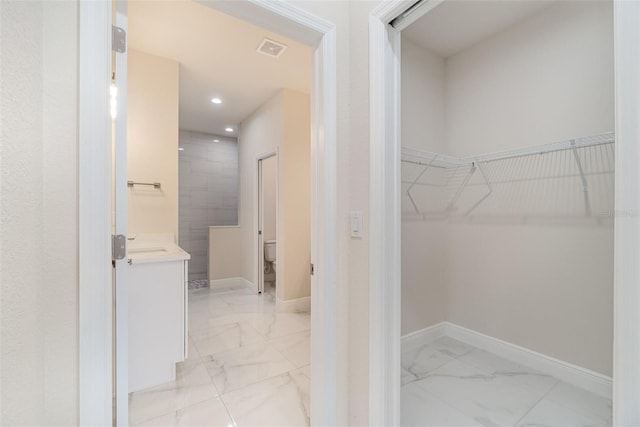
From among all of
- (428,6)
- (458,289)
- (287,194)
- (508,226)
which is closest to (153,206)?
(287,194)

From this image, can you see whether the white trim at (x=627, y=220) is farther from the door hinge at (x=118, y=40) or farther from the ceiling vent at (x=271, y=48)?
the ceiling vent at (x=271, y=48)

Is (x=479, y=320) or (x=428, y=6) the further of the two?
(x=479, y=320)

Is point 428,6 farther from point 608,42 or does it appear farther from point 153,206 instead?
point 153,206

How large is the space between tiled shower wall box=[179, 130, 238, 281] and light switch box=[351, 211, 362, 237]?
4.38m

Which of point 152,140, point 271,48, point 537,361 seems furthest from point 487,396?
point 152,140

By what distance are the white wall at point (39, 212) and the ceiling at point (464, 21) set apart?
2288 millimetres

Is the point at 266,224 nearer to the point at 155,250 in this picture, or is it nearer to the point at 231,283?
the point at 231,283

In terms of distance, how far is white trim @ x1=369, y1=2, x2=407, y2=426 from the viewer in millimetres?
1255

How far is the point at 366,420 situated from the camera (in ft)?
4.30

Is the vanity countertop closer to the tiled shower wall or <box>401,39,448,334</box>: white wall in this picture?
<box>401,39,448,334</box>: white wall

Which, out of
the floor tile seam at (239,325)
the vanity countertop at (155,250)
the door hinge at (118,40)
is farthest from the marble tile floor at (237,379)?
the door hinge at (118,40)

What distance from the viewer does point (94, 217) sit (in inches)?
33.9

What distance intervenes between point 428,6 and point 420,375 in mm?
2285

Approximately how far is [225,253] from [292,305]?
1.70 metres
